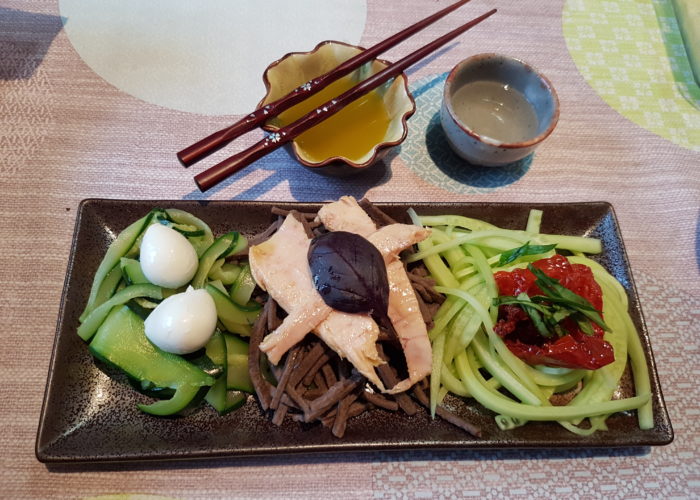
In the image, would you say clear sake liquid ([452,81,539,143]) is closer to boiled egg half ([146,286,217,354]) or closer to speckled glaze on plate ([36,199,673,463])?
speckled glaze on plate ([36,199,673,463])

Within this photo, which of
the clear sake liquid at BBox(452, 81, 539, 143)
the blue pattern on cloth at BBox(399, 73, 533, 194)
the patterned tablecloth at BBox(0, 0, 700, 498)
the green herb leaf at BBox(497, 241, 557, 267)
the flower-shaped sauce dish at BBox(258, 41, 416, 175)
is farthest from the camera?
the blue pattern on cloth at BBox(399, 73, 533, 194)

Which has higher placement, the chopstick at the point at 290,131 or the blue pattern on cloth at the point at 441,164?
the chopstick at the point at 290,131

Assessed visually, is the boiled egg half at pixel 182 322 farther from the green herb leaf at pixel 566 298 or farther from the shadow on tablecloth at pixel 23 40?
the shadow on tablecloth at pixel 23 40

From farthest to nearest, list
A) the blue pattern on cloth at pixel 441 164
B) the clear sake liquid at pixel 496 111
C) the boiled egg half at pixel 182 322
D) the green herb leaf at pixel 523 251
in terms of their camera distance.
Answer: the blue pattern on cloth at pixel 441 164
the clear sake liquid at pixel 496 111
the green herb leaf at pixel 523 251
the boiled egg half at pixel 182 322

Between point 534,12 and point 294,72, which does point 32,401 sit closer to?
point 294,72

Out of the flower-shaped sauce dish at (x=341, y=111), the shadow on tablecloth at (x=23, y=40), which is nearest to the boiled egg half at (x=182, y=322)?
the flower-shaped sauce dish at (x=341, y=111)

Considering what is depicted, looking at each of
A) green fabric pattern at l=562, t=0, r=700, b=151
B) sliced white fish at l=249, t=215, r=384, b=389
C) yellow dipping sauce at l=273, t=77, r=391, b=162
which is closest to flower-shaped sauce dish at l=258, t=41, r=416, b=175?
yellow dipping sauce at l=273, t=77, r=391, b=162

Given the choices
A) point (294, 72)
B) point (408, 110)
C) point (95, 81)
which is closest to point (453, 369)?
point (408, 110)
